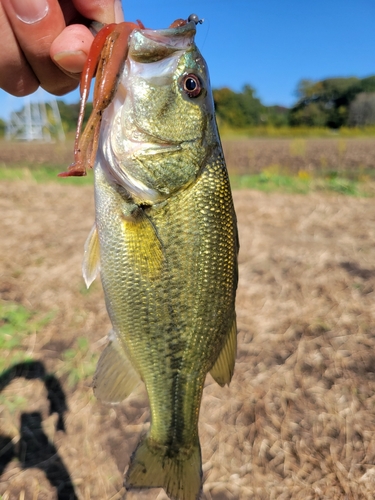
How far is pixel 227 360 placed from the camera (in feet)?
5.05

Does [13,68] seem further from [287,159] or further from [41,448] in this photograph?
[287,159]

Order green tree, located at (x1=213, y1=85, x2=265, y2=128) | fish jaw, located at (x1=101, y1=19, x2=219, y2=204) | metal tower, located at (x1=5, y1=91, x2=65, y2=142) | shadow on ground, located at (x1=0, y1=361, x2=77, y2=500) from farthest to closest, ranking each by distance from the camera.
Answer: green tree, located at (x1=213, y1=85, x2=265, y2=128) → metal tower, located at (x1=5, y1=91, x2=65, y2=142) → shadow on ground, located at (x1=0, y1=361, x2=77, y2=500) → fish jaw, located at (x1=101, y1=19, x2=219, y2=204)

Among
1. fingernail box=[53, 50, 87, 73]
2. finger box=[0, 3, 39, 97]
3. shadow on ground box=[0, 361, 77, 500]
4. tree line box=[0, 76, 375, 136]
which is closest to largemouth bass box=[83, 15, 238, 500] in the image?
fingernail box=[53, 50, 87, 73]

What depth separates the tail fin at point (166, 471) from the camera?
1.48 meters

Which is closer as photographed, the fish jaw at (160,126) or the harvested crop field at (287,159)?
the fish jaw at (160,126)

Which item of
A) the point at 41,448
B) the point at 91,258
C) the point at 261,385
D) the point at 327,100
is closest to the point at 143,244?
the point at 91,258

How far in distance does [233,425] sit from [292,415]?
432mm

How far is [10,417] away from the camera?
9.03 ft

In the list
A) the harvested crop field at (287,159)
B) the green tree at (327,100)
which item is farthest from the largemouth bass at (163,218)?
the green tree at (327,100)

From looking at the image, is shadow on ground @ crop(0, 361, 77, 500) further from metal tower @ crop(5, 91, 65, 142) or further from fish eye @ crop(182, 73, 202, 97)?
metal tower @ crop(5, 91, 65, 142)

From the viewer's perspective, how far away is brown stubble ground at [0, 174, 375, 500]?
2422 millimetres

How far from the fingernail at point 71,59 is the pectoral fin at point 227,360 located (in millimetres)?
1074

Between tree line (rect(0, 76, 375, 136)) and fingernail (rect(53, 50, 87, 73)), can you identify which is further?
tree line (rect(0, 76, 375, 136))

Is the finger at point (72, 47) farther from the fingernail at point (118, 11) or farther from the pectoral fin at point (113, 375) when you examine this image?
the pectoral fin at point (113, 375)
